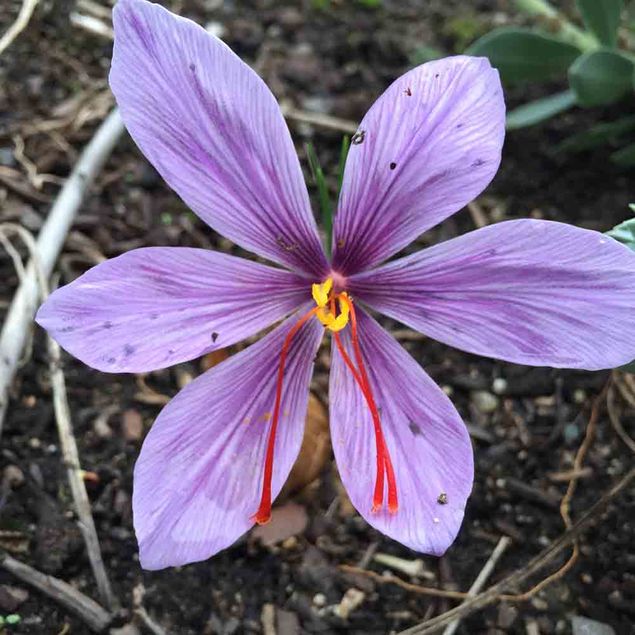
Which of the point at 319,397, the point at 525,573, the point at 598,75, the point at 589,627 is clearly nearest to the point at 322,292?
the point at 319,397

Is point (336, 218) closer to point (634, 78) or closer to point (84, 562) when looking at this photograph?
point (84, 562)

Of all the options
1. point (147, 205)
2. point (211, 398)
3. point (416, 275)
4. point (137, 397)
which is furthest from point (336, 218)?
point (147, 205)

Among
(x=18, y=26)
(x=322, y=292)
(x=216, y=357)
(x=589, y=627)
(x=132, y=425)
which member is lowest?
(x=589, y=627)

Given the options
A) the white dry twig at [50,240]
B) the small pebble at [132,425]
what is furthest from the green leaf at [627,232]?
the white dry twig at [50,240]

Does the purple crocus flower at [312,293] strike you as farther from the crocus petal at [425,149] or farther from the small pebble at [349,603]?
the small pebble at [349,603]

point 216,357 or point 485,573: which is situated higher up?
point 216,357

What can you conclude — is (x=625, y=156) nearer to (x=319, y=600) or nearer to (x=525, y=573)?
(x=525, y=573)

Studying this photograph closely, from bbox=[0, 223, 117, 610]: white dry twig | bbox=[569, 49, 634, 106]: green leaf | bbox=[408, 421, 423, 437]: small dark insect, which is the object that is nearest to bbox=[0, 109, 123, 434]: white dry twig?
bbox=[0, 223, 117, 610]: white dry twig

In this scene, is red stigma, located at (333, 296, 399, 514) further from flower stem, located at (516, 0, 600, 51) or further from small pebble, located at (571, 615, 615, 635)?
flower stem, located at (516, 0, 600, 51)
